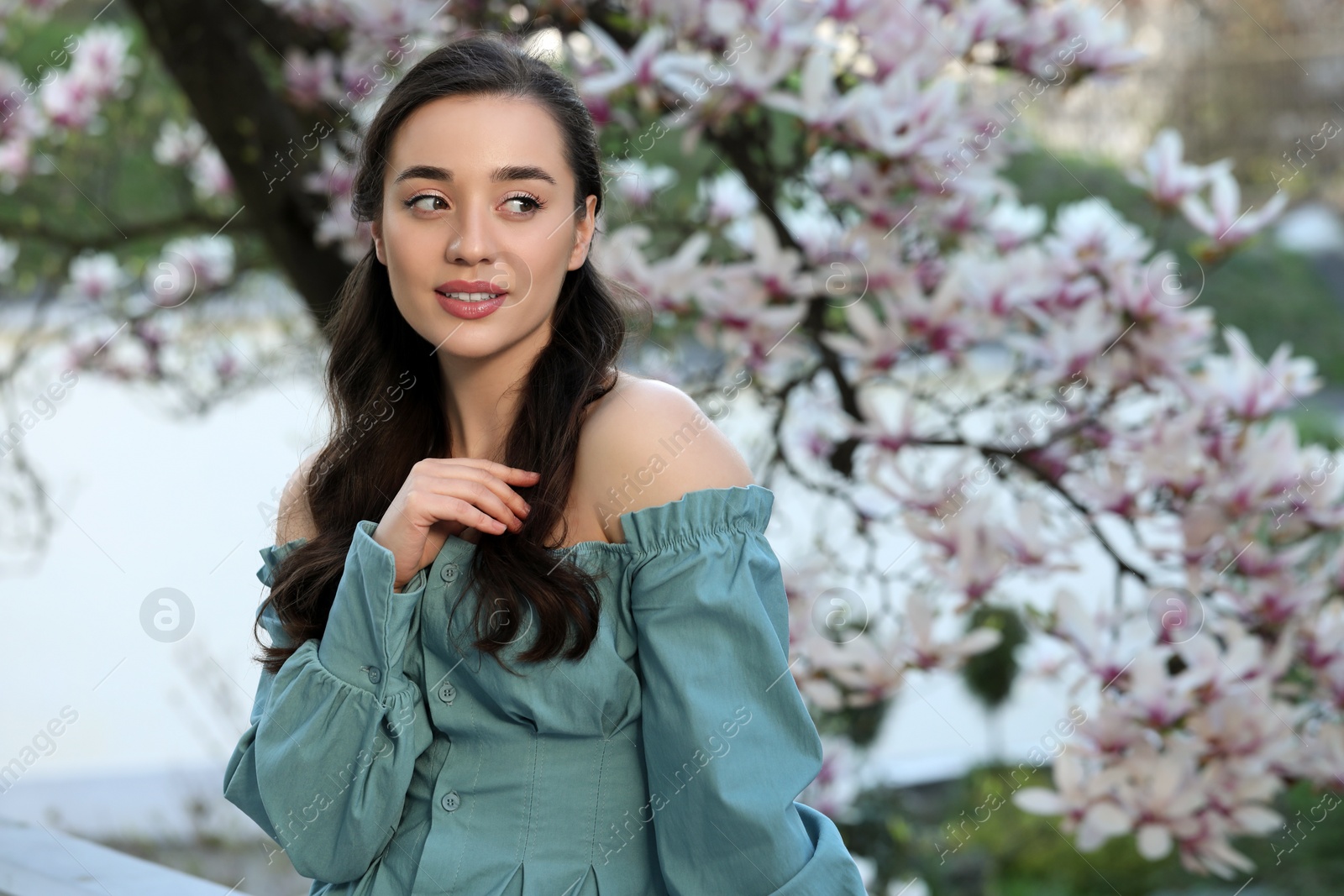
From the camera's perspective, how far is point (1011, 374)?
1861 millimetres

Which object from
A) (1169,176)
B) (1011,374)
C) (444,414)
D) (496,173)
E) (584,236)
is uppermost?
(496,173)

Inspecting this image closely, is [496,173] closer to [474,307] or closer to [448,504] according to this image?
[474,307]

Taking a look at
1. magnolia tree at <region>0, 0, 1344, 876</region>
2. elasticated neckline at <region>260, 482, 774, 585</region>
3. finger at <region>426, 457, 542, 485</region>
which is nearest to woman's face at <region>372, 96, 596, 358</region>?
finger at <region>426, 457, 542, 485</region>

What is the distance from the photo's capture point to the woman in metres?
1.11

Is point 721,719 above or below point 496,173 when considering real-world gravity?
below

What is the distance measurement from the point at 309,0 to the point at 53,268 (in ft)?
4.12

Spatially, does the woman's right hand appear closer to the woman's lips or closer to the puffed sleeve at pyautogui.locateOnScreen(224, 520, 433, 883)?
the puffed sleeve at pyautogui.locateOnScreen(224, 520, 433, 883)

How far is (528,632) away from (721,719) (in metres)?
0.19

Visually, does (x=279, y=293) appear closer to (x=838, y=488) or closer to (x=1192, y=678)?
(x=838, y=488)

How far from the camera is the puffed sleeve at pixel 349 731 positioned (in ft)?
3.90

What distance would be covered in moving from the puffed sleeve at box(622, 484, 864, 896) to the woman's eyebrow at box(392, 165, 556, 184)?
0.33m

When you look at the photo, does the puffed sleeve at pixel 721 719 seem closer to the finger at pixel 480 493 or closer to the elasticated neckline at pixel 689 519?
the elasticated neckline at pixel 689 519

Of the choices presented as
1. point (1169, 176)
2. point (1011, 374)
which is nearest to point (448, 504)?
point (1011, 374)

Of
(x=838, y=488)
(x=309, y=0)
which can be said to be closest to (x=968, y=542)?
(x=838, y=488)
